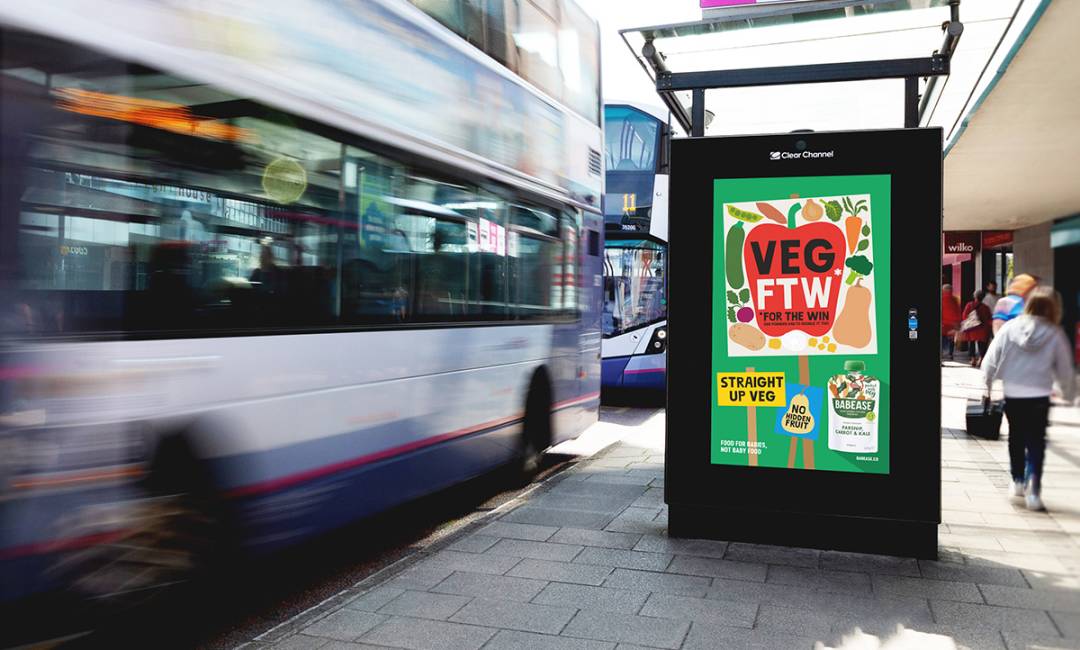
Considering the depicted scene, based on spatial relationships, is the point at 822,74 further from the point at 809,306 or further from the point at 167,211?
the point at 167,211

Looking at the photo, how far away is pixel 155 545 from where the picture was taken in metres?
3.98

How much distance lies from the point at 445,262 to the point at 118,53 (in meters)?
2.98

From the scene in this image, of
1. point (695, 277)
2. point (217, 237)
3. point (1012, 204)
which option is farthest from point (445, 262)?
point (1012, 204)

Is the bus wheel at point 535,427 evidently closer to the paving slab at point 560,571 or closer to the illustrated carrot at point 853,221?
the paving slab at point 560,571

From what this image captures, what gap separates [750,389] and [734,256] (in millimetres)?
791

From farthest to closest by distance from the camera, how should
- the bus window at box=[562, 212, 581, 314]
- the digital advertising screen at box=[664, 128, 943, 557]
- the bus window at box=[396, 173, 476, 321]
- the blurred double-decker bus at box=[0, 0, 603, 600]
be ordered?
the bus window at box=[562, 212, 581, 314]
the bus window at box=[396, 173, 476, 321]
the digital advertising screen at box=[664, 128, 943, 557]
the blurred double-decker bus at box=[0, 0, 603, 600]

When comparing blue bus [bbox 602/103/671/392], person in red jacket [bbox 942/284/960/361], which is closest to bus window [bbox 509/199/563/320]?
person in red jacket [bbox 942/284/960/361]

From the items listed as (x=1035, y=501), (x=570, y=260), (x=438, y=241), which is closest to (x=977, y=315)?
(x=1035, y=501)

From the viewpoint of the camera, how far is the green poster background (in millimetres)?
5504

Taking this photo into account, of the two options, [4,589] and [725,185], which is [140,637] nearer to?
[4,589]

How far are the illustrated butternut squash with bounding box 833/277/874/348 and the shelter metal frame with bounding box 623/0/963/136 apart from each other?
3.29ft

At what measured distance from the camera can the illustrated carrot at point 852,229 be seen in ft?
18.1

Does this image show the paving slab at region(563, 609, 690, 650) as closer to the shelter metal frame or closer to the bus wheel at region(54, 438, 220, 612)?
the bus wheel at region(54, 438, 220, 612)

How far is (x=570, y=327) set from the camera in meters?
9.02
